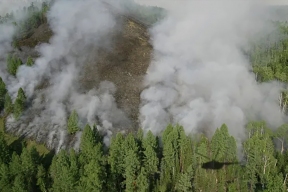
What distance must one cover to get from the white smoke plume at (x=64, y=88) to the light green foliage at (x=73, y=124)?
125 inches

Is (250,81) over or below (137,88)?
over

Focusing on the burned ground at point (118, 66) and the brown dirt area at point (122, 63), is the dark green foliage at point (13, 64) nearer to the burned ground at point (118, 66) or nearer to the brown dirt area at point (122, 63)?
the burned ground at point (118, 66)

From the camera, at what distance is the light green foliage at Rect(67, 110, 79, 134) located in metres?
118

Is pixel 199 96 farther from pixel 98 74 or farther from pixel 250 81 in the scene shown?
pixel 98 74

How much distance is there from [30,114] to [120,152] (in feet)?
176

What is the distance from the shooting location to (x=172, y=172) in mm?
98125

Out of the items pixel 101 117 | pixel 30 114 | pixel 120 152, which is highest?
pixel 120 152

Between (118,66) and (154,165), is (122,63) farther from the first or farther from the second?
(154,165)

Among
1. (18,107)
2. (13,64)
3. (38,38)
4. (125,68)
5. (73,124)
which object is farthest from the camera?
(38,38)

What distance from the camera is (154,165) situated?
95312 millimetres

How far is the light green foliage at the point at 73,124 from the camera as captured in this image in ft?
387

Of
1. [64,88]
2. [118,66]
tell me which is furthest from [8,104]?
[118,66]

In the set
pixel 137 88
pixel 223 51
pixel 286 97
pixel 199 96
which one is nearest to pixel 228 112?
pixel 199 96

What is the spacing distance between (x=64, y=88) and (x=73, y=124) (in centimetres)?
2964
